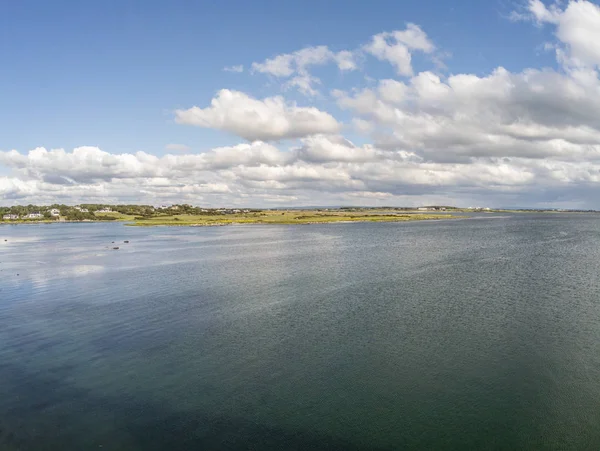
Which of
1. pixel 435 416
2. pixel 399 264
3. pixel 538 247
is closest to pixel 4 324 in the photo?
pixel 435 416

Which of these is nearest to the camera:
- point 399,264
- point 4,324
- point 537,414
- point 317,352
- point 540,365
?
point 537,414

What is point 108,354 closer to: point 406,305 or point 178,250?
point 406,305

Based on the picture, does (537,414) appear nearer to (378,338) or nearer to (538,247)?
(378,338)

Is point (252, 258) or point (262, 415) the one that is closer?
point (262, 415)

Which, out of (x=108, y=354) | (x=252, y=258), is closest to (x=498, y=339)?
(x=108, y=354)

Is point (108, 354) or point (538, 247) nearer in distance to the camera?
point (108, 354)

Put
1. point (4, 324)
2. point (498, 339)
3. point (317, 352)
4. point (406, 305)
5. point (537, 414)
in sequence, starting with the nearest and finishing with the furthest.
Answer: point (537, 414) → point (317, 352) → point (498, 339) → point (4, 324) → point (406, 305)
